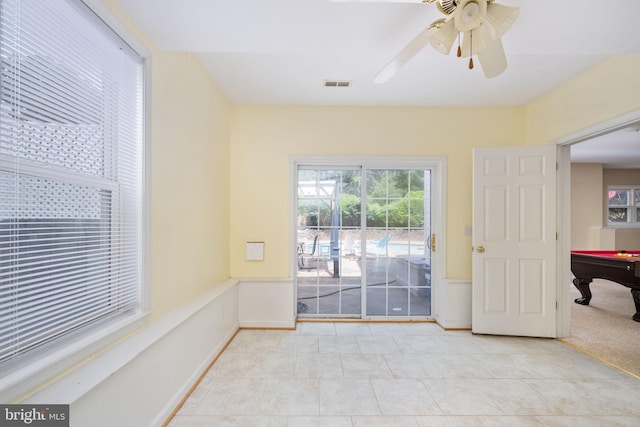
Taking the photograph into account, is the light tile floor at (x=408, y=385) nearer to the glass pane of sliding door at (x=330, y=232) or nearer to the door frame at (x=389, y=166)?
the glass pane of sliding door at (x=330, y=232)

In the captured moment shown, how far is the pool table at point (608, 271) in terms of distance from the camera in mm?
3533

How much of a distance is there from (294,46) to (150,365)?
208 centimetres

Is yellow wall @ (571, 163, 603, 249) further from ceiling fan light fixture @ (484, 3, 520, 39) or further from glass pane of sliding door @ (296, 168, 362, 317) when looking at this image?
ceiling fan light fixture @ (484, 3, 520, 39)

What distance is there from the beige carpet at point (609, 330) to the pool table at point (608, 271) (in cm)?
25

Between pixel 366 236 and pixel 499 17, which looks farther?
pixel 366 236

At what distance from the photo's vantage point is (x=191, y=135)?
7.95 ft

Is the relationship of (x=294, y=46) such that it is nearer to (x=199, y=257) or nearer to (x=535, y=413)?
(x=199, y=257)

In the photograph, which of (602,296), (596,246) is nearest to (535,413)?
(602,296)

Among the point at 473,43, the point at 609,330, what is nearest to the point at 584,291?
the point at 609,330

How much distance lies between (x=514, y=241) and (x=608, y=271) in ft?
5.87

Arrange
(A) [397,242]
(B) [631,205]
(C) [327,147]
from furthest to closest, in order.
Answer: (B) [631,205] → (A) [397,242] → (C) [327,147]

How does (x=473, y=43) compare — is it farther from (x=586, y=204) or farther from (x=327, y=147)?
(x=586, y=204)

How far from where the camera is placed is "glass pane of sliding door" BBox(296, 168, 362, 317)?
366 centimetres

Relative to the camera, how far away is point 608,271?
3.80 metres
